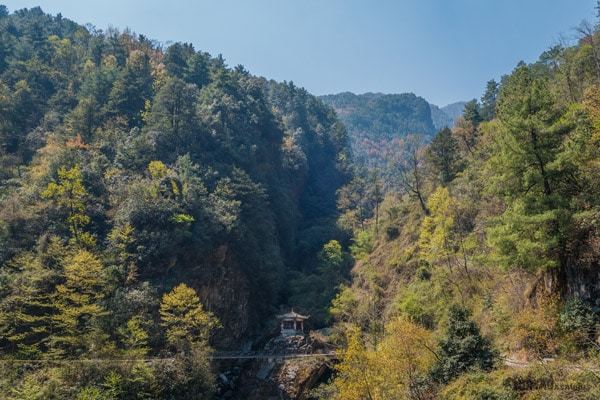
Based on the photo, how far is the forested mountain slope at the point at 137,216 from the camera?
31297mm

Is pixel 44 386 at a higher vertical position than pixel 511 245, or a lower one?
lower

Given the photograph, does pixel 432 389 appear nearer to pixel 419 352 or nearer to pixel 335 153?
pixel 419 352

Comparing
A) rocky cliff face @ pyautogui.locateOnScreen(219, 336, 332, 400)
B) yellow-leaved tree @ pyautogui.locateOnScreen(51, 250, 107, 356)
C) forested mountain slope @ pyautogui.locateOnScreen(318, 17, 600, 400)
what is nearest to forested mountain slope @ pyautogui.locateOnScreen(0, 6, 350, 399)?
yellow-leaved tree @ pyautogui.locateOnScreen(51, 250, 107, 356)

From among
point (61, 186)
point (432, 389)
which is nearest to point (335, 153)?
point (61, 186)

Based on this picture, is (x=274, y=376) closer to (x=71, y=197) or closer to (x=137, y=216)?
(x=137, y=216)

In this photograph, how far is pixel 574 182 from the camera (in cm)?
1903

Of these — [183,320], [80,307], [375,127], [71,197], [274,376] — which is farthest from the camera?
[375,127]

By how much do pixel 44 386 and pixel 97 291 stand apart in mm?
9103

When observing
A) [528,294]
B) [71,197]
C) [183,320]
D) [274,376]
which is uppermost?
[71,197]

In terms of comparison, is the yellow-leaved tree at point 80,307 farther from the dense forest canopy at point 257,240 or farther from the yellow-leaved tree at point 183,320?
the yellow-leaved tree at point 183,320

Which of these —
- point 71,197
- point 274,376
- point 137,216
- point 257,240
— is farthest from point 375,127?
point 274,376

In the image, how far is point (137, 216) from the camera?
40.8 meters

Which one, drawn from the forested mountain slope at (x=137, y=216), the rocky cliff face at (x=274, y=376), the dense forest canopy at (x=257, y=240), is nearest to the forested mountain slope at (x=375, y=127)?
the forested mountain slope at (x=137, y=216)

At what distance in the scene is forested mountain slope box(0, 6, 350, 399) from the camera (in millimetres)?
31297
